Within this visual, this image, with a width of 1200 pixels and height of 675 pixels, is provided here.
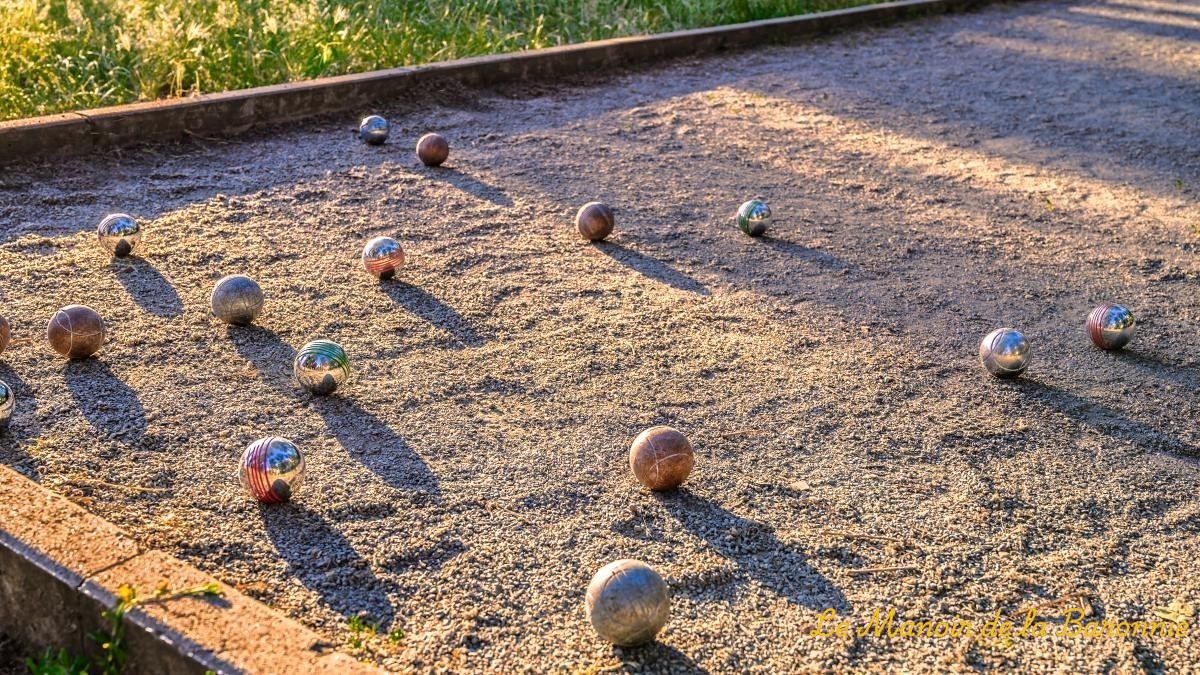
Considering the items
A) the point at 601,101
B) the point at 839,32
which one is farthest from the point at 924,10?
the point at 601,101

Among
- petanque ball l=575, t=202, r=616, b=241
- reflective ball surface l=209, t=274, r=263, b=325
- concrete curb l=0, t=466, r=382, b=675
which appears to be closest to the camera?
concrete curb l=0, t=466, r=382, b=675

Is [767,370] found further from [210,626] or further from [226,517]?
[210,626]

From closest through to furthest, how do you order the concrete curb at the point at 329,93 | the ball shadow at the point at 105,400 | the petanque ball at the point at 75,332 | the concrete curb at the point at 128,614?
the concrete curb at the point at 128,614, the ball shadow at the point at 105,400, the petanque ball at the point at 75,332, the concrete curb at the point at 329,93

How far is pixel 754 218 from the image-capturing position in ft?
19.0

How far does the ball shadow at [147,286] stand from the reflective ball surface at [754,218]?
8.61 ft

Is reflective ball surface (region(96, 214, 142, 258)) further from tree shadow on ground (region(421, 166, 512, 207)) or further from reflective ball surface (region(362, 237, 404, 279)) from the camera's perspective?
tree shadow on ground (region(421, 166, 512, 207))

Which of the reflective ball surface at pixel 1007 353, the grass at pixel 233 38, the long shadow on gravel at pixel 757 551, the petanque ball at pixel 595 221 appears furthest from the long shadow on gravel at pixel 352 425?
the grass at pixel 233 38

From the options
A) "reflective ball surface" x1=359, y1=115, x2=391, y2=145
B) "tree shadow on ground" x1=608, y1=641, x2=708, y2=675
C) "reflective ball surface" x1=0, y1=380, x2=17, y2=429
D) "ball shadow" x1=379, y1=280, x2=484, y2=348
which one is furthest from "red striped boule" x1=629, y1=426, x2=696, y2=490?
"reflective ball surface" x1=359, y1=115, x2=391, y2=145

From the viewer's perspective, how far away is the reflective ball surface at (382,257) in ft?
16.6

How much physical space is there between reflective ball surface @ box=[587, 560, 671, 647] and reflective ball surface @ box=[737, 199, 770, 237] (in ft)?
10.7

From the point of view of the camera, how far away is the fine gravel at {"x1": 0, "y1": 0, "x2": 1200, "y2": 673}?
Answer: 301 cm

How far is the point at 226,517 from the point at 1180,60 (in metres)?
10.0

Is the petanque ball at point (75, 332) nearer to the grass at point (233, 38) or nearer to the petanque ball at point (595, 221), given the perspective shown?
the petanque ball at point (595, 221)

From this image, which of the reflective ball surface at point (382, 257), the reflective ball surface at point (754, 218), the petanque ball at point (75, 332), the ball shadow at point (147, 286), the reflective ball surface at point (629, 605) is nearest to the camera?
the reflective ball surface at point (629, 605)
